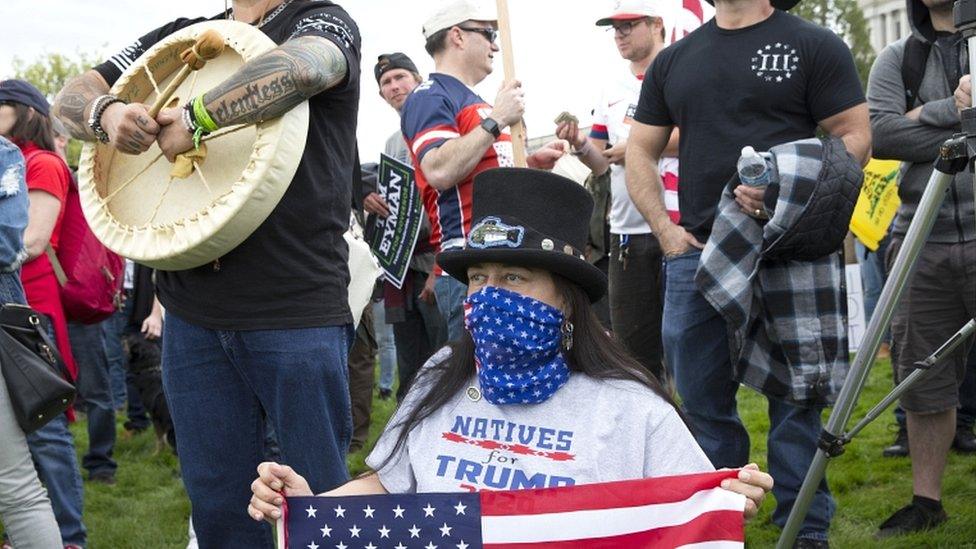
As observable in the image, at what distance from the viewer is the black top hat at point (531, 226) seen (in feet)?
9.38

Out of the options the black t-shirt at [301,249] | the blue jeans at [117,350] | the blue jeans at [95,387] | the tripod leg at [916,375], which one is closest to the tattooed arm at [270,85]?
the black t-shirt at [301,249]

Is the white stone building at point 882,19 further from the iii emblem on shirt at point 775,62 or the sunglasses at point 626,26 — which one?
the iii emblem on shirt at point 775,62

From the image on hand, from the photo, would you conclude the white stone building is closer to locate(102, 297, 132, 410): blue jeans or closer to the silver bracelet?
locate(102, 297, 132, 410): blue jeans

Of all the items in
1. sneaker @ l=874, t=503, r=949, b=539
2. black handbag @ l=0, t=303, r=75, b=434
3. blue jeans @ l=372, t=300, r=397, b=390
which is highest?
black handbag @ l=0, t=303, r=75, b=434

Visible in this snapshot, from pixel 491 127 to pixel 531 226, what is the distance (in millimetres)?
2104

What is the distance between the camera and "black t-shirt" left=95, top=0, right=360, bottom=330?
3.39m

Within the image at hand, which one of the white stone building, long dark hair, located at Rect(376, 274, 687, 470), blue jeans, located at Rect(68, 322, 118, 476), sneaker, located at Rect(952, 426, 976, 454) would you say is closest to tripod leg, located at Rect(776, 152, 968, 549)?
long dark hair, located at Rect(376, 274, 687, 470)

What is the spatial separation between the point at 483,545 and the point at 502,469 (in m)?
0.21

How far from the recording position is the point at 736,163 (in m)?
4.48

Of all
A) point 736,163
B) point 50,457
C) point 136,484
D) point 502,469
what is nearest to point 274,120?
point 502,469

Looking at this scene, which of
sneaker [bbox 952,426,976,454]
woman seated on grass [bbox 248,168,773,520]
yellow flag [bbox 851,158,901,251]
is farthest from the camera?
yellow flag [bbox 851,158,901,251]

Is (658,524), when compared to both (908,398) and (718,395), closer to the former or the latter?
(718,395)

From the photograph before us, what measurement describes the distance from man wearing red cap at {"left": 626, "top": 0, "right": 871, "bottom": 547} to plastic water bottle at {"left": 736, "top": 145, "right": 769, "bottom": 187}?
45 millimetres

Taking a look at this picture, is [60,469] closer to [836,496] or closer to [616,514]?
[616,514]
